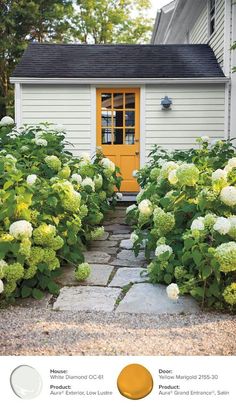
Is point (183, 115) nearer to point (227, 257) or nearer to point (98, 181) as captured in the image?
point (98, 181)

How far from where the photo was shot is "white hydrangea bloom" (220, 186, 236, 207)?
5.52 feet

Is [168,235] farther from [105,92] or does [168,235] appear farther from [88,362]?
[105,92]

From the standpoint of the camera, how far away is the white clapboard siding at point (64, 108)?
4.68 m

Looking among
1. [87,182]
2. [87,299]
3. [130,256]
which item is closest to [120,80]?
[87,182]

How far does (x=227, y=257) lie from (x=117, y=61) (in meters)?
3.60

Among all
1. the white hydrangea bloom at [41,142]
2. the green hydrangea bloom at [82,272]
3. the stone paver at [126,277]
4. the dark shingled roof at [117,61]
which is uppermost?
the dark shingled roof at [117,61]

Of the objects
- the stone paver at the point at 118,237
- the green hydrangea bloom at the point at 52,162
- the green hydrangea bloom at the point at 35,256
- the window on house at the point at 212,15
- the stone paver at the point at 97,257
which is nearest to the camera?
the green hydrangea bloom at the point at 35,256

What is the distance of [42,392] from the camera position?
775mm

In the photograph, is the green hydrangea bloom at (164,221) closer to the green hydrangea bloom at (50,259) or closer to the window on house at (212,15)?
the green hydrangea bloom at (50,259)

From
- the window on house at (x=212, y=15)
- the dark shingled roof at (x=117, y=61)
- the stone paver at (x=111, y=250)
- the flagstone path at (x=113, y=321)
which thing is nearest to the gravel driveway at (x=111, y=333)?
the flagstone path at (x=113, y=321)

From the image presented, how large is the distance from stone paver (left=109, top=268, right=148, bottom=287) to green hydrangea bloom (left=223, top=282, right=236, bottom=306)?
0.43 metres

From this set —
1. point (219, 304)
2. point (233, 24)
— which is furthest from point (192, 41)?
point (219, 304)

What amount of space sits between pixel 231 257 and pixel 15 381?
94 centimetres

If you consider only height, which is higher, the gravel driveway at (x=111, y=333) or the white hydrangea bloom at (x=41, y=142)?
the white hydrangea bloom at (x=41, y=142)
